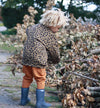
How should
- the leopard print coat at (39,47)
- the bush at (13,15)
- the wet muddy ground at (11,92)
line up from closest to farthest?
the leopard print coat at (39,47) < the wet muddy ground at (11,92) < the bush at (13,15)

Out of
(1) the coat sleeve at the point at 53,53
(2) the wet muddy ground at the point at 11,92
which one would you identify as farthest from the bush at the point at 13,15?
(1) the coat sleeve at the point at 53,53

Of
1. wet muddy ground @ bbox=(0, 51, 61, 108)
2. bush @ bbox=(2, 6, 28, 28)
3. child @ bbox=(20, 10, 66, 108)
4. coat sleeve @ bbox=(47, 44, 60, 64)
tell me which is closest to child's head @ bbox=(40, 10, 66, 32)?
child @ bbox=(20, 10, 66, 108)

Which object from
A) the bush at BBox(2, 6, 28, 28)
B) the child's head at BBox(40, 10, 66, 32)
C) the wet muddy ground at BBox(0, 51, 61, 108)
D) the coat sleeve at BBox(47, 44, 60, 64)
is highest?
the bush at BBox(2, 6, 28, 28)

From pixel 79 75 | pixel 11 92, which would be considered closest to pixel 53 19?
pixel 79 75

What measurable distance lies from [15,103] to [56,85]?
977 millimetres

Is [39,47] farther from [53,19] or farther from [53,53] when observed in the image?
[53,19]

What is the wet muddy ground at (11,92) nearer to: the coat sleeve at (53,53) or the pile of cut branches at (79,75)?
the pile of cut branches at (79,75)

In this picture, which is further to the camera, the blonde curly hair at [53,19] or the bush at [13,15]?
the bush at [13,15]

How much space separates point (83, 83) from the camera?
3312 millimetres

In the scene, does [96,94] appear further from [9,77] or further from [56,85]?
[9,77]

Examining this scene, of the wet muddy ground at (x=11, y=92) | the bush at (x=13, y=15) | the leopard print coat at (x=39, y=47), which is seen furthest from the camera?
the bush at (x=13, y=15)

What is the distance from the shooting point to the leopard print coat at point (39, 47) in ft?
9.04

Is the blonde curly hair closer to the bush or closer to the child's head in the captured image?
Answer: the child's head

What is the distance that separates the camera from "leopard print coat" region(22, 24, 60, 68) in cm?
276
